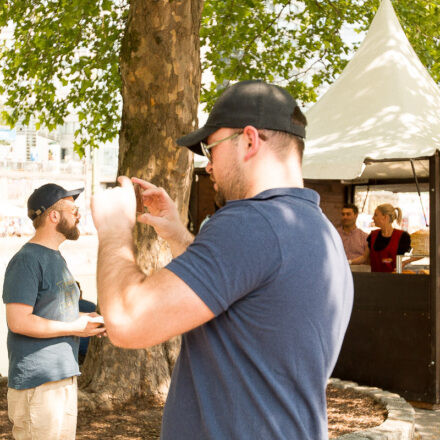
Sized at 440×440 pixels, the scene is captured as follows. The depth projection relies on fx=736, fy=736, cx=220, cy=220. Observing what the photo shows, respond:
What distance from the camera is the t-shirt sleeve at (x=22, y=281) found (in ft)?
12.0

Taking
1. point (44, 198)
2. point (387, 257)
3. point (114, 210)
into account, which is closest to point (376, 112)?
point (387, 257)

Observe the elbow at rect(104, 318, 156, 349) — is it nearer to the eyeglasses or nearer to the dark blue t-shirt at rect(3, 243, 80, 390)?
the eyeglasses

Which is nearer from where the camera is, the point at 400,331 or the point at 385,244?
the point at 400,331

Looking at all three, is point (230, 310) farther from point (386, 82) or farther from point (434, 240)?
A: point (386, 82)

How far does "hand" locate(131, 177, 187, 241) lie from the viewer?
2.31 meters

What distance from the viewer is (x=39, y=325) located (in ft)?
12.0

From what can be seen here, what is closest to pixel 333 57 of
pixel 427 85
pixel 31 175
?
pixel 427 85

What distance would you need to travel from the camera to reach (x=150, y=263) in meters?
6.34

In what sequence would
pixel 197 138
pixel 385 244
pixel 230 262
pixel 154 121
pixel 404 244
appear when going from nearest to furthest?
pixel 230 262
pixel 197 138
pixel 154 121
pixel 404 244
pixel 385 244

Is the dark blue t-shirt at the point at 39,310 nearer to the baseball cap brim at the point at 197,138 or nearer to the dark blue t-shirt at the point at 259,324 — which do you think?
the baseball cap brim at the point at 197,138

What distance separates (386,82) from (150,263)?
12.6ft

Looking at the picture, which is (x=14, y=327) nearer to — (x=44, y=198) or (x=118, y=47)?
(x=44, y=198)

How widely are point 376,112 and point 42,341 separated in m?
5.57

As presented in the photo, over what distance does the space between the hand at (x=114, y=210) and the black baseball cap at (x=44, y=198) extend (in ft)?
7.27
